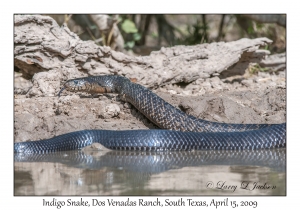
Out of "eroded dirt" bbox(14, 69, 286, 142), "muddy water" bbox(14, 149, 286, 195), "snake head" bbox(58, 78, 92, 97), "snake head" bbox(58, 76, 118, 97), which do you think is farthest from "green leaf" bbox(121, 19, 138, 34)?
"muddy water" bbox(14, 149, 286, 195)

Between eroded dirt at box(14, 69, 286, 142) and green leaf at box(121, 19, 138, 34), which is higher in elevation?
green leaf at box(121, 19, 138, 34)

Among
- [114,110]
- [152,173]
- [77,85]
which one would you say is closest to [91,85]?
[77,85]

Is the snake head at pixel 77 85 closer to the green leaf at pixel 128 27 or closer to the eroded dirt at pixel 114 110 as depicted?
the eroded dirt at pixel 114 110

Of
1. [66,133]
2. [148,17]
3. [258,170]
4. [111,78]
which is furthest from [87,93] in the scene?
[148,17]

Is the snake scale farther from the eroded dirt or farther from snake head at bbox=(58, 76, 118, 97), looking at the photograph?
snake head at bbox=(58, 76, 118, 97)

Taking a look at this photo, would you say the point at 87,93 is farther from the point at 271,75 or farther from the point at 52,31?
the point at 271,75

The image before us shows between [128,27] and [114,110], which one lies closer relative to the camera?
[114,110]

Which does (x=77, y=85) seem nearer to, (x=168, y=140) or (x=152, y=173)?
(x=168, y=140)

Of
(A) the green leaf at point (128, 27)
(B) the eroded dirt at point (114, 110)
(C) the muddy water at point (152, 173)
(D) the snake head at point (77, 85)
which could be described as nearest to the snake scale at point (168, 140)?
(C) the muddy water at point (152, 173)
